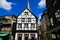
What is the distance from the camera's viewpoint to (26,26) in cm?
3531

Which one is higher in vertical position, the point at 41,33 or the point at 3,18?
the point at 3,18

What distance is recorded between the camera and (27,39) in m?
34.9

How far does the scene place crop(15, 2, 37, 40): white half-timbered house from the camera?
3478cm

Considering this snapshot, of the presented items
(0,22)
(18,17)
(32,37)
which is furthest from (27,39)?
(0,22)

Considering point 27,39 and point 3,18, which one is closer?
point 27,39

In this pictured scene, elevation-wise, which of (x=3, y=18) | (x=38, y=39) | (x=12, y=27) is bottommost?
(x=38, y=39)

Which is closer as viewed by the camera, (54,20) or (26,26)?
(54,20)

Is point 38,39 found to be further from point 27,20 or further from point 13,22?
point 13,22

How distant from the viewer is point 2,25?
1421 inches

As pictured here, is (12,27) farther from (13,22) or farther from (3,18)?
(3,18)

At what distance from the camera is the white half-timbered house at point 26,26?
114ft

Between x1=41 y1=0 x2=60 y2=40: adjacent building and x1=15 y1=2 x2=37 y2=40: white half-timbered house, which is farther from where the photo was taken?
x1=15 y1=2 x2=37 y2=40: white half-timbered house

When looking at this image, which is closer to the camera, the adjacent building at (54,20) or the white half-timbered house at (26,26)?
the adjacent building at (54,20)

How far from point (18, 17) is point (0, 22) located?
5.31m
